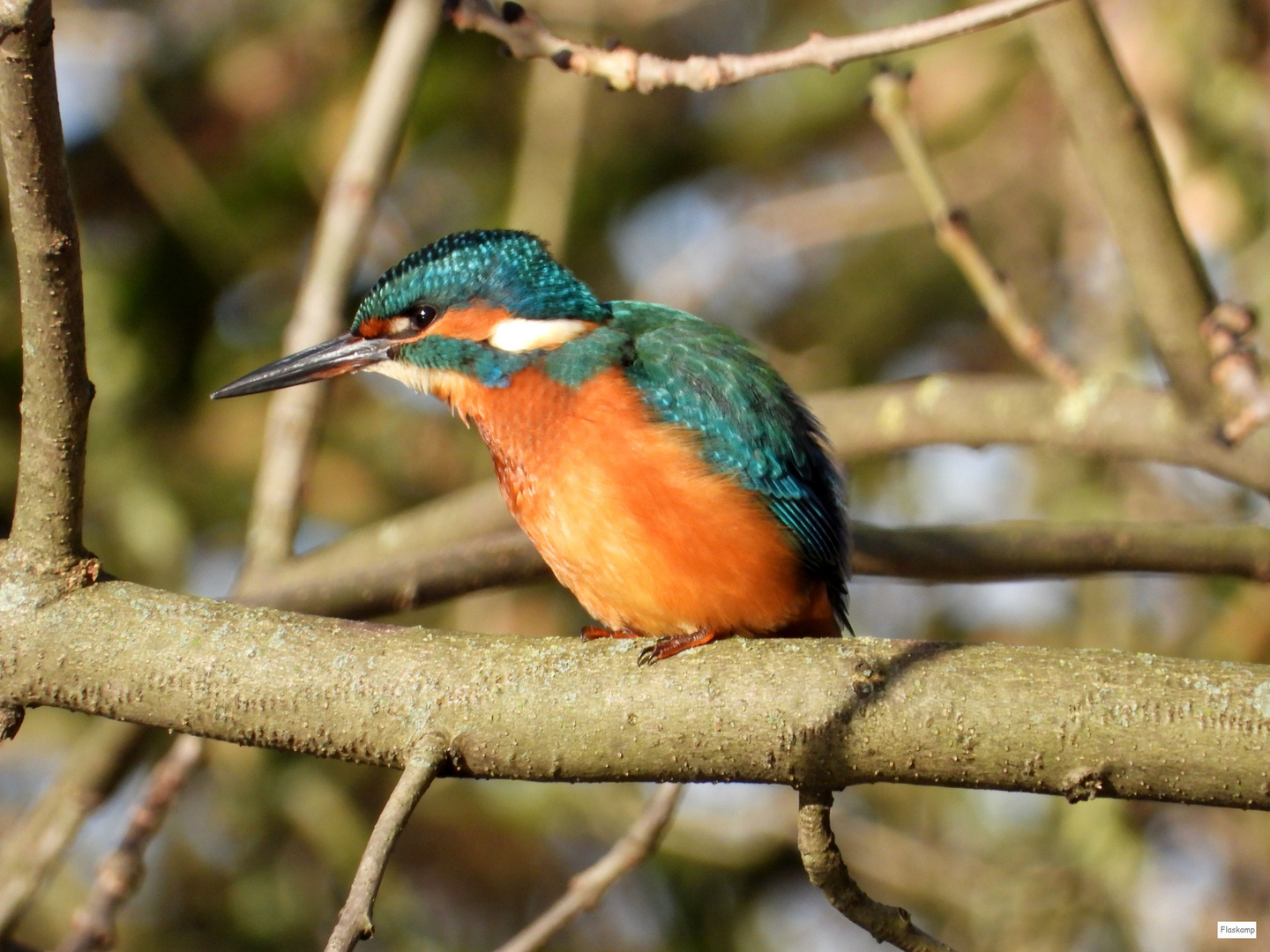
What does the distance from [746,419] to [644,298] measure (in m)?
2.28

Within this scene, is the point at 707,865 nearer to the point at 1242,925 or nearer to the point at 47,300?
the point at 1242,925

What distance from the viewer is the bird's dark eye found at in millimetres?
3078

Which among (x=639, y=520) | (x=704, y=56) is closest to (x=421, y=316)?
(x=639, y=520)

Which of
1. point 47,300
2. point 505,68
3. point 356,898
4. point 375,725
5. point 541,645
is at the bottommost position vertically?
point 356,898

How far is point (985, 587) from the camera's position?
5355 mm

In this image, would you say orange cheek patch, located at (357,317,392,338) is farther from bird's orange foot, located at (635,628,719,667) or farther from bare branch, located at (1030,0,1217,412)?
bare branch, located at (1030,0,1217,412)

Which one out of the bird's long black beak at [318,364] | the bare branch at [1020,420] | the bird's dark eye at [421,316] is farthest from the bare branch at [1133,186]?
the bird's long black beak at [318,364]

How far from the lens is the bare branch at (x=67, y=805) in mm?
3145

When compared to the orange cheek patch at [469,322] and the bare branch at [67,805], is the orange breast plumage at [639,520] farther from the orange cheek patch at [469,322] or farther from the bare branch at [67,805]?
the bare branch at [67,805]

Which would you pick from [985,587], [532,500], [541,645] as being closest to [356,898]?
[541,645]

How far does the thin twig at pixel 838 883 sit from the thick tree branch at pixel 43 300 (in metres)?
1.16

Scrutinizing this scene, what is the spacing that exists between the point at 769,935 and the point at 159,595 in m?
3.49

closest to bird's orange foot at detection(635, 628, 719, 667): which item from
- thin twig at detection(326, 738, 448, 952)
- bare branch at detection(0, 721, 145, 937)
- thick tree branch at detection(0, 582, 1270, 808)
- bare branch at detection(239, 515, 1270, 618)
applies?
thick tree branch at detection(0, 582, 1270, 808)

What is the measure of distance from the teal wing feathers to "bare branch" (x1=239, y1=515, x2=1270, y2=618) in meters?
0.11
